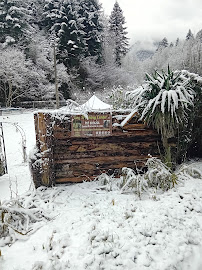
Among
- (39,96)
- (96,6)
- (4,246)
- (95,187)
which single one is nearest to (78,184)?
(95,187)

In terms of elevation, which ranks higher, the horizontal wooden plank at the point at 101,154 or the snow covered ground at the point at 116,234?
the horizontal wooden plank at the point at 101,154

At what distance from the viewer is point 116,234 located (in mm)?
1840

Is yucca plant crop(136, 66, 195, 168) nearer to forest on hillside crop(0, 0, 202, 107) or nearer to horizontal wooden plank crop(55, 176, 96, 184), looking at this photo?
horizontal wooden plank crop(55, 176, 96, 184)

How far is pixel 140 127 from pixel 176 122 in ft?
2.01

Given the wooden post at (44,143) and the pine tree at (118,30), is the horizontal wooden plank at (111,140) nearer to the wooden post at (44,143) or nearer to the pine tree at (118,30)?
the wooden post at (44,143)

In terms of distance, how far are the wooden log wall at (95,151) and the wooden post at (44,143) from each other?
0.06ft

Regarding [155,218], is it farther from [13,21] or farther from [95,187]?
[13,21]

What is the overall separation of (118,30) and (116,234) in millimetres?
33090

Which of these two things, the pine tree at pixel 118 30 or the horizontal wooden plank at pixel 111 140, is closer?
the horizontal wooden plank at pixel 111 140

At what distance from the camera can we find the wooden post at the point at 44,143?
294 cm

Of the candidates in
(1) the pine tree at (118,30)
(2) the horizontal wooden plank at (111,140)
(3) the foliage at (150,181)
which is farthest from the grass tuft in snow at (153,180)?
(1) the pine tree at (118,30)

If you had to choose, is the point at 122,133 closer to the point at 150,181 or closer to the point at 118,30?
the point at 150,181

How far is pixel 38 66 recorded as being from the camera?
1978 centimetres

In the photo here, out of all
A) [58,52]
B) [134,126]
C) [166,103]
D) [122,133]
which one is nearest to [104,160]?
[122,133]
